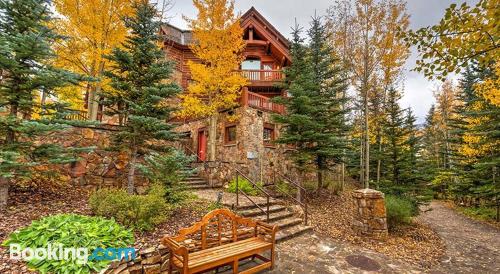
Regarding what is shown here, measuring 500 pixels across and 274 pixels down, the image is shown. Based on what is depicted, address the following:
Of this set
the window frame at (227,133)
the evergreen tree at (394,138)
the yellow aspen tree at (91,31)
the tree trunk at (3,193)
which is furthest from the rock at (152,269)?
the evergreen tree at (394,138)

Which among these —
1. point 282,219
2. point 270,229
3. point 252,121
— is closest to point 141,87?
point 270,229

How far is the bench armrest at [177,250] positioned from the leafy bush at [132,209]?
1.14 m

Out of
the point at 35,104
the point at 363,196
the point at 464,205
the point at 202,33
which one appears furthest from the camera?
the point at 464,205

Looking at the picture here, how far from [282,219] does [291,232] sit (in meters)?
0.75

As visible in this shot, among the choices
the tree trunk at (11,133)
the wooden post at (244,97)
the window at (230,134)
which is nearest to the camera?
the tree trunk at (11,133)

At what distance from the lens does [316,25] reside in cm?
1173

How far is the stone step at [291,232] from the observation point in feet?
19.5

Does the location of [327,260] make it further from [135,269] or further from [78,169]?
[78,169]

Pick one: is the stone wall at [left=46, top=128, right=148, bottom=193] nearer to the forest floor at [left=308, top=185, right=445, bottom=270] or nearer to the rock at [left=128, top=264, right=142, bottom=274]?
the rock at [left=128, top=264, right=142, bottom=274]

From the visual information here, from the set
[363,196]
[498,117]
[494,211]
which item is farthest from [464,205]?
[363,196]

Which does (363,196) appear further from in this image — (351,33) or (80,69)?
(80,69)

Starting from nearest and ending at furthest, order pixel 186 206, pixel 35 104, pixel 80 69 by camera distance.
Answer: pixel 35 104, pixel 186 206, pixel 80 69

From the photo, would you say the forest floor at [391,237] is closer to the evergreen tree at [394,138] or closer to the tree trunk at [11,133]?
the evergreen tree at [394,138]

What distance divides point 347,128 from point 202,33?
→ 26.7 ft
